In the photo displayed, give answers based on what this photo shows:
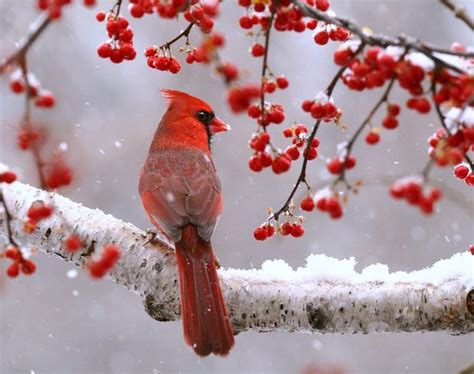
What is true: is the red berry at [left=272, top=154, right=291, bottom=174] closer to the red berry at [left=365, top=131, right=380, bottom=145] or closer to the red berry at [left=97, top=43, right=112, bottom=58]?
the red berry at [left=365, top=131, right=380, bottom=145]

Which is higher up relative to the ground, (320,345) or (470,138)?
(320,345)

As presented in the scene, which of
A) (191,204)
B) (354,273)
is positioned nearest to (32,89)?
(354,273)

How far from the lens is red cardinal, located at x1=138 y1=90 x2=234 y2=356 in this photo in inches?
90.7

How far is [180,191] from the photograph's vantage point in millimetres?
2996

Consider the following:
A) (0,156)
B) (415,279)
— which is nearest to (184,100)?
(415,279)

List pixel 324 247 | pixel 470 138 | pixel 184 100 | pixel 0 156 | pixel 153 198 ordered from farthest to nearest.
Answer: pixel 324 247 < pixel 0 156 < pixel 184 100 < pixel 153 198 < pixel 470 138

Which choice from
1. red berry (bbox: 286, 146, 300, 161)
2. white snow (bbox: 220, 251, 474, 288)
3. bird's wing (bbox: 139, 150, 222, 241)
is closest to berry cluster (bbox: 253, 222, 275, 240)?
white snow (bbox: 220, 251, 474, 288)

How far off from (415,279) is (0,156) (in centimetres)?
417

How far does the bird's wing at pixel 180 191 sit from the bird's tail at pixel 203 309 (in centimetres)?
22

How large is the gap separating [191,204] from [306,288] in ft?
2.48

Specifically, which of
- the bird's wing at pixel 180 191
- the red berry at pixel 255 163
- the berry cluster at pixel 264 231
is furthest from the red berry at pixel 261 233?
the red berry at pixel 255 163

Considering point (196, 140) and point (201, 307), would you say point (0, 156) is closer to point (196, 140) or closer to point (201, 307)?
point (196, 140)

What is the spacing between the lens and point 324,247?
696 cm

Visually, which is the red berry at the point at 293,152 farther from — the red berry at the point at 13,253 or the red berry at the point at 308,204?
the red berry at the point at 13,253
